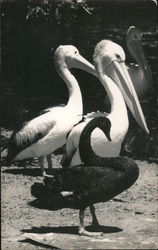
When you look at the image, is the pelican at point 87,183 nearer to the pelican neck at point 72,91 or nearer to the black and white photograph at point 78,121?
the black and white photograph at point 78,121

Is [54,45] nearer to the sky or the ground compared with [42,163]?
nearer to the sky

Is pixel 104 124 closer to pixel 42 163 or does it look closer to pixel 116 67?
pixel 116 67

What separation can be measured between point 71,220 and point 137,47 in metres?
1.75

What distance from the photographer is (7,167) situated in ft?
21.6

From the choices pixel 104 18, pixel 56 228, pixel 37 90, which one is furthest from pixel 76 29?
pixel 56 228

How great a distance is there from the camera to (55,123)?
6.38 metres

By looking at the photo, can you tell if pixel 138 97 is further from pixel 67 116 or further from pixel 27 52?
pixel 27 52

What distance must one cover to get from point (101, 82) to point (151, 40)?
25.2 inches

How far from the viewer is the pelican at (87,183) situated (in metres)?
5.95

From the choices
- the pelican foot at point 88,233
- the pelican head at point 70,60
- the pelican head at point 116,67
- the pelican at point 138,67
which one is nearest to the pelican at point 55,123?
Result: the pelican head at point 70,60

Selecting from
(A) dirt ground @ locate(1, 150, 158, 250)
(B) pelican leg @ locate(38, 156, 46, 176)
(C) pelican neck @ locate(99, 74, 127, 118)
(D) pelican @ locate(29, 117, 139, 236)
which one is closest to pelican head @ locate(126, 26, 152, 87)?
(C) pelican neck @ locate(99, 74, 127, 118)

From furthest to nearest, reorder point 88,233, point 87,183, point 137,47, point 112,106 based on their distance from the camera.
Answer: point 137,47 → point 112,106 → point 88,233 → point 87,183

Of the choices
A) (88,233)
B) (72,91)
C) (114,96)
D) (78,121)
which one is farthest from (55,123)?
(88,233)

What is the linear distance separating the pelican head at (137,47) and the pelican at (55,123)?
428 mm
